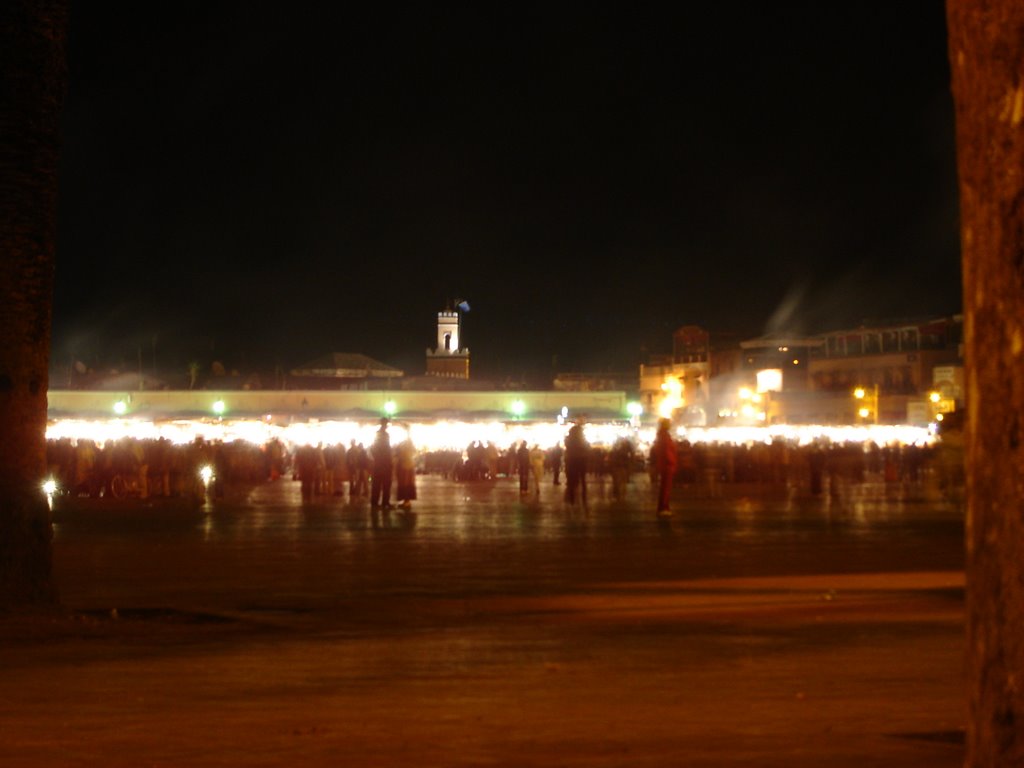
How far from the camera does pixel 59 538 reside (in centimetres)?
1994

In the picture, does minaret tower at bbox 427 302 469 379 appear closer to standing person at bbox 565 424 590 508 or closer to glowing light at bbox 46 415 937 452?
glowing light at bbox 46 415 937 452

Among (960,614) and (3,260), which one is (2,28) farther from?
(960,614)

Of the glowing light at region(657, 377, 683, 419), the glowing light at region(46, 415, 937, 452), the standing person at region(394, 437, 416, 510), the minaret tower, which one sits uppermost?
the minaret tower

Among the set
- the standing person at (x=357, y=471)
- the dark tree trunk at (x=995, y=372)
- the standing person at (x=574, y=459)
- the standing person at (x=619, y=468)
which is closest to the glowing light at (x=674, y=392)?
the standing person at (x=357, y=471)

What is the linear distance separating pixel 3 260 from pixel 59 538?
9717 mm

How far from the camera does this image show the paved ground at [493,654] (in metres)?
6.91

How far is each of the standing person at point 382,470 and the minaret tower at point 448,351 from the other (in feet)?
441

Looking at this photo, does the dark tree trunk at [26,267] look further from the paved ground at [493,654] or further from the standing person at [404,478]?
the standing person at [404,478]

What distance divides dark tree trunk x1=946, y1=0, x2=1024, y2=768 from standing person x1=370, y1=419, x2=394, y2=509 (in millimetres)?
23131

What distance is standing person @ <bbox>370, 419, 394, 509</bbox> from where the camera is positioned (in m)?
26.8

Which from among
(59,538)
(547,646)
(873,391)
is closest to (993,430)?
(547,646)

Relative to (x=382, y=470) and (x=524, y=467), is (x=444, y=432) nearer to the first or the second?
(x=524, y=467)

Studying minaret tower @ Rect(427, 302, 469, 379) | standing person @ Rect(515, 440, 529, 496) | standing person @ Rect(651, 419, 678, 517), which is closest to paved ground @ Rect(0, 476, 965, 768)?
standing person @ Rect(651, 419, 678, 517)

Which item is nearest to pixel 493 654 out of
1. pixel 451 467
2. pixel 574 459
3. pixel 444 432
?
pixel 574 459
